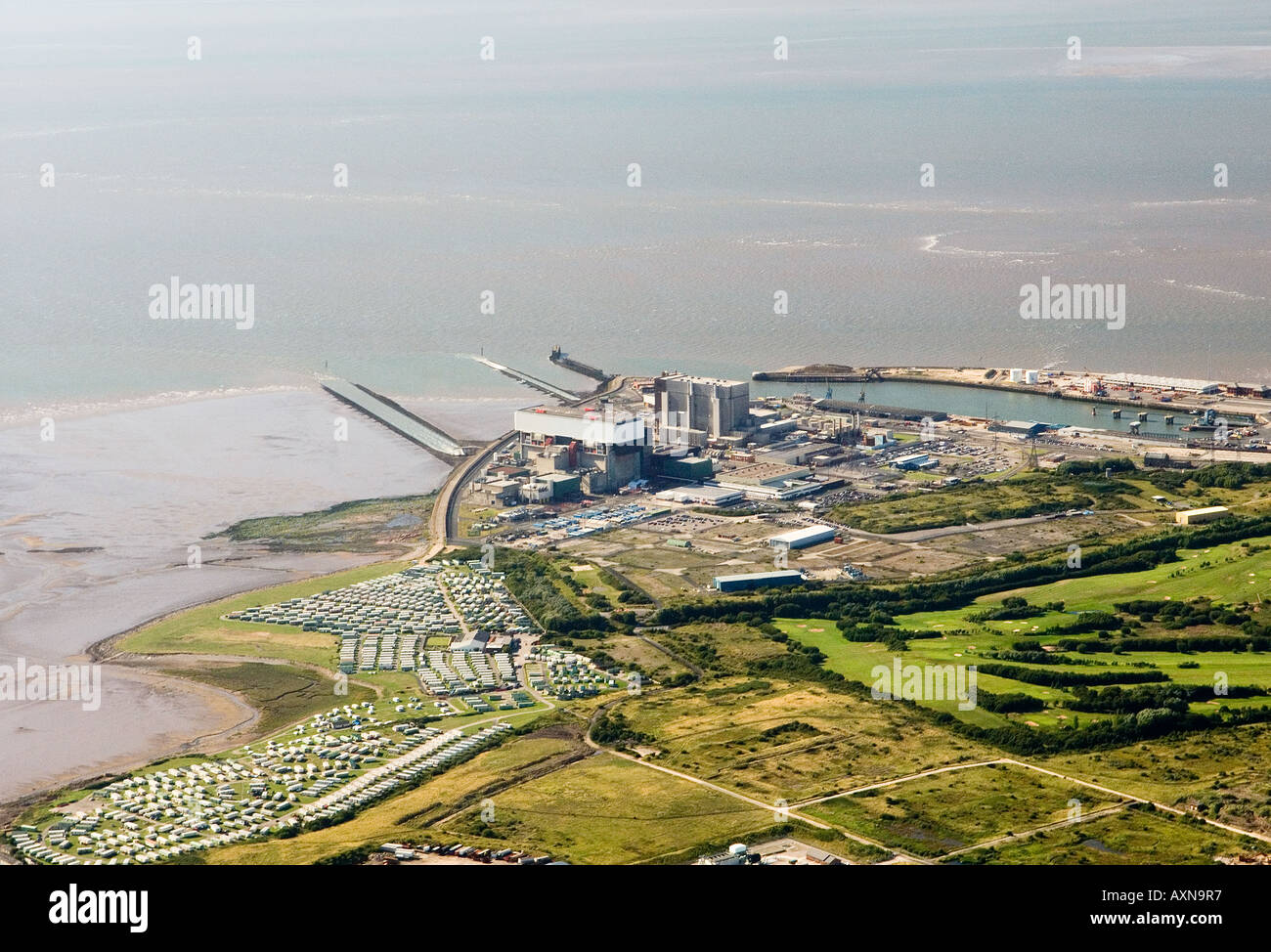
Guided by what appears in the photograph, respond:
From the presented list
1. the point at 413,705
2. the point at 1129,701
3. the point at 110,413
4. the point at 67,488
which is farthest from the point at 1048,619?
the point at 110,413

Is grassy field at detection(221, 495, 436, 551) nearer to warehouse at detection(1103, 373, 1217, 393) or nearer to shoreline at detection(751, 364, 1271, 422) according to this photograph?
shoreline at detection(751, 364, 1271, 422)

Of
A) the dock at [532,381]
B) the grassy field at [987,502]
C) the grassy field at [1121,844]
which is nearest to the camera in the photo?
the grassy field at [1121,844]

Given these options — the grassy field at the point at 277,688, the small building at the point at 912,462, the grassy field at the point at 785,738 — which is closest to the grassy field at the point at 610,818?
the grassy field at the point at 785,738

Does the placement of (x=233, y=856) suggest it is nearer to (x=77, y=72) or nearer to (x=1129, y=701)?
(x=1129, y=701)

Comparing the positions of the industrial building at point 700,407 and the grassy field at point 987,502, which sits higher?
the industrial building at point 700,407

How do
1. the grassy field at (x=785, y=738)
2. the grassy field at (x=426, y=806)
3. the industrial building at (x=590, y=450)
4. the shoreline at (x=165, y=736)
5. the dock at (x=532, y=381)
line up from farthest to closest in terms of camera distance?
the dock at (x=532, y=381) < the industrial building at (x=590, y=450) < the shoreline at (x=165, y=736) < the grassy field at (x=785, y=738) < the grassy field at (x=426, y=806)

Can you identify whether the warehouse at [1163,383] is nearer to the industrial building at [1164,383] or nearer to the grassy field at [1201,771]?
the industrial building at [1164,383]

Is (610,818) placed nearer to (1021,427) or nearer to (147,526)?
(147,526)
